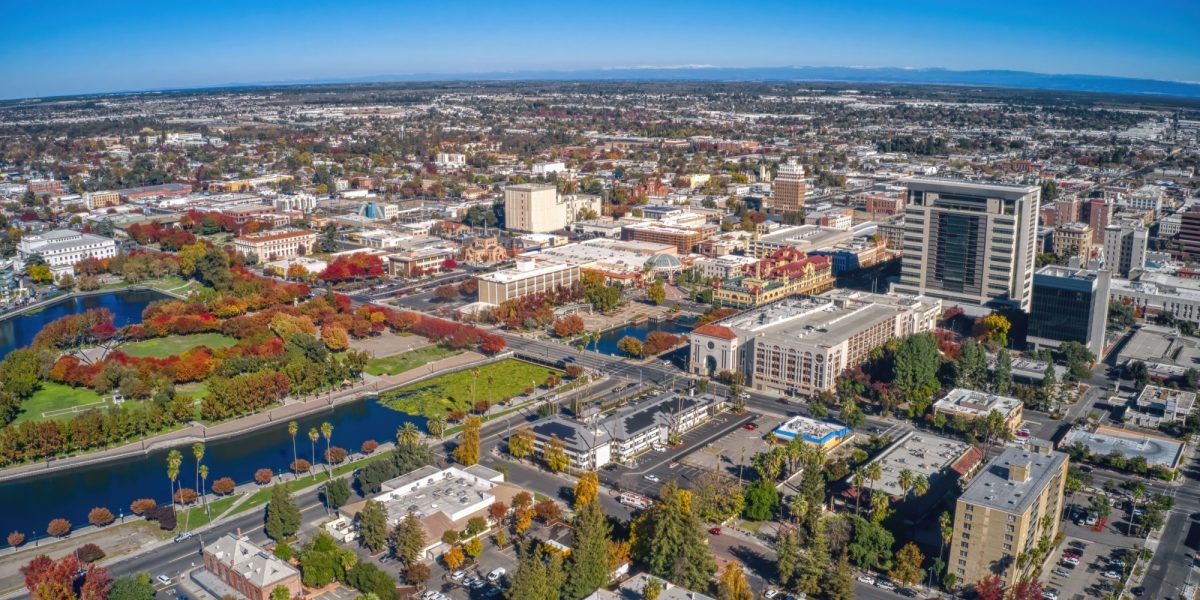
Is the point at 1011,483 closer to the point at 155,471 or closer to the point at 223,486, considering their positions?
the point at 223,486

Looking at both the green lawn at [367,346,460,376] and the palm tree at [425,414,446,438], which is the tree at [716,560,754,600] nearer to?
the palm tree at [425,414,446,438]

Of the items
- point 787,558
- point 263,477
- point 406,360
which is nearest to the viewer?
point 787,558

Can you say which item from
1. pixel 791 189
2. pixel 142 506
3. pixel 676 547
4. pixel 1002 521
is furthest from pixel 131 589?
pixel 791 189

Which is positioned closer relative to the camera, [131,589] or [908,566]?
[131,589]

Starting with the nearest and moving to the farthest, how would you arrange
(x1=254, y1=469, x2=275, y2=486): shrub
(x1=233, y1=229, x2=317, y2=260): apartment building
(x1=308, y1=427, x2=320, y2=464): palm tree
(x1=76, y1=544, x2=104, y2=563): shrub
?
(x1=76, y1=544, x2=104, y2=563): shrub
(x1=254, y1=469, x2=275, y2=486): shrub
(x1=308, y1=427, x2=320, y2=464): palm tree
(x1=233, y1=229, x2=317, y2=260): apartment building

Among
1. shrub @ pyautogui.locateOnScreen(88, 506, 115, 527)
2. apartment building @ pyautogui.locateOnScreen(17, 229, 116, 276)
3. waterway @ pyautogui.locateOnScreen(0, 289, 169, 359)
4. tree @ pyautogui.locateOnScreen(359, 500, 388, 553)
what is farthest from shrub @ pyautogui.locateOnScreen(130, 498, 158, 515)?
apartment building @ pyautogui.locateOnScreen(17, 229, 116, 276)

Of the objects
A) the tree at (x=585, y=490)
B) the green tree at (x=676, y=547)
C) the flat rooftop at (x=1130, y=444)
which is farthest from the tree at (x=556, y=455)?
the flat rooftop at (x=1130, y=444)

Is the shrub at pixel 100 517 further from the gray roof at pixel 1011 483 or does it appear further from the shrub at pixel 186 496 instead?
the gray roof at pixel 1011 483
